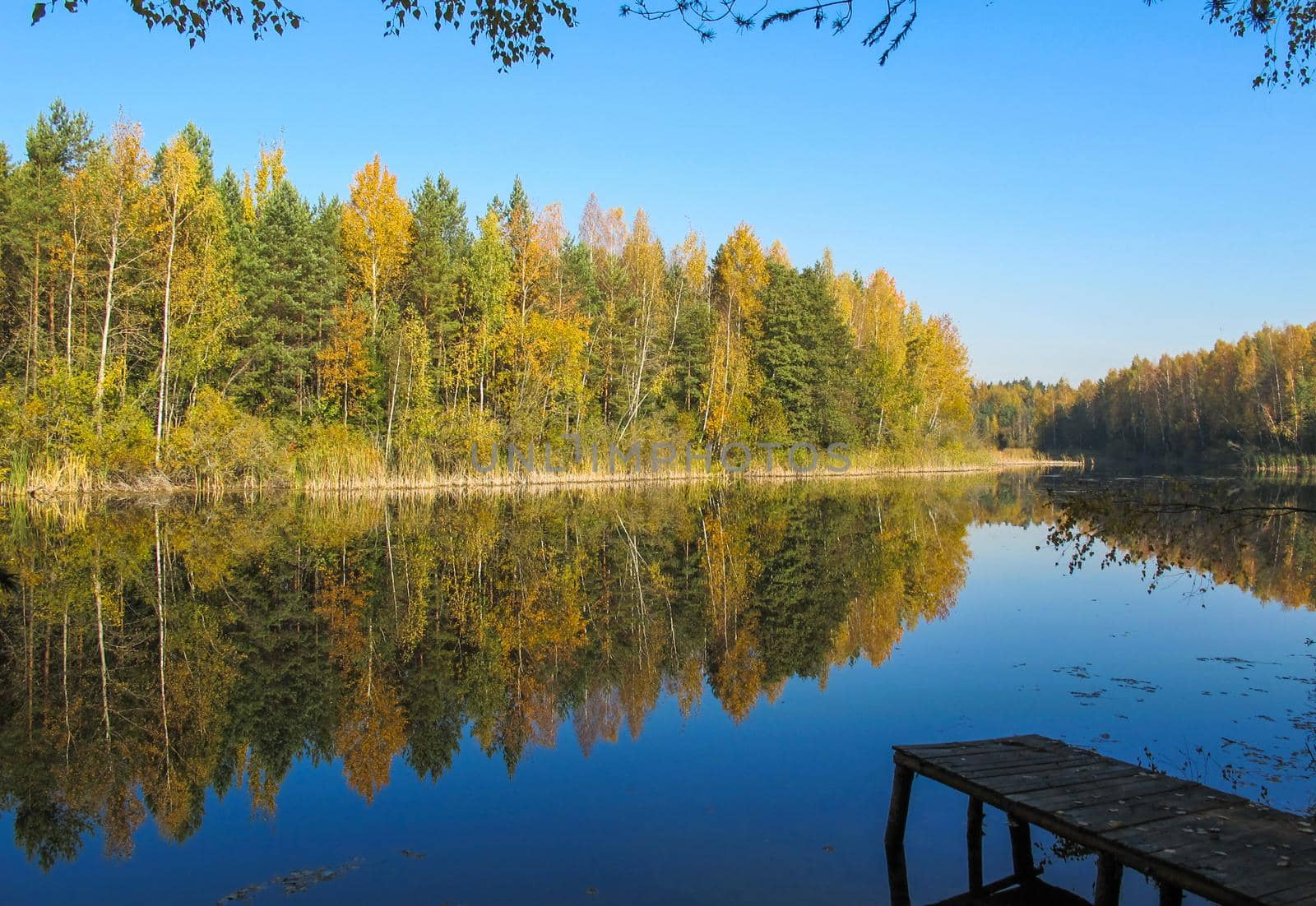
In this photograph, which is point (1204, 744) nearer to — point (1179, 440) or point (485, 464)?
point (485, 464)

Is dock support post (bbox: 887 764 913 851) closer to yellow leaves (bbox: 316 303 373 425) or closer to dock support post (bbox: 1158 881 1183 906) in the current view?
dock support post (bbox: 1158 881 1183 906)

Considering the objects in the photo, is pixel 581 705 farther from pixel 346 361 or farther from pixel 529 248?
pixel 529 248

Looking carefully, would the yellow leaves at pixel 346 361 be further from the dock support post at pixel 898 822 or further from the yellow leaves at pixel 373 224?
the dock support post at pixel 898 822

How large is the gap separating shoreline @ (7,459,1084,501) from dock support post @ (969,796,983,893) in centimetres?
2512

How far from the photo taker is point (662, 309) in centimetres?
4031

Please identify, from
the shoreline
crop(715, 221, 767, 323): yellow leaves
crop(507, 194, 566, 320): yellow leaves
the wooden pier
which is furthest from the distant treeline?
the wooden pier

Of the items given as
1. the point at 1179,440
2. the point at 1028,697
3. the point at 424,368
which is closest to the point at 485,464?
the point at 424,368

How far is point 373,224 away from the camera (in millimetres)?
31469

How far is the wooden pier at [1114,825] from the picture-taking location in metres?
3.24

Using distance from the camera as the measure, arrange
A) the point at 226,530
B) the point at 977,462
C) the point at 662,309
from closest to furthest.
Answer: the point at 226,530, the point at 662,309, the point at 977,462

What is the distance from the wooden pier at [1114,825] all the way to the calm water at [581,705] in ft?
0.97

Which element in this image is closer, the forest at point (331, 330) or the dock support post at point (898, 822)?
the dock support post at point (898, 822)

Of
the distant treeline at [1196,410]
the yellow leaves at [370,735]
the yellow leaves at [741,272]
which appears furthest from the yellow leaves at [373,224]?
the distant treeline at [1196,410]

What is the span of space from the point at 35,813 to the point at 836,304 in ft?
161
